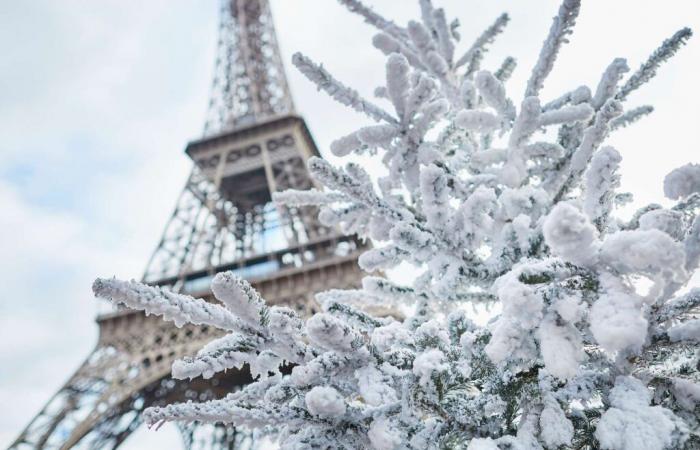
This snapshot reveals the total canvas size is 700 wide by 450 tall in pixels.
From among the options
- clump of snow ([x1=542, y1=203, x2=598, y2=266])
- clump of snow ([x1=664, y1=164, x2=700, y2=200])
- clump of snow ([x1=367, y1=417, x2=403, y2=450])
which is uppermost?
clump of snow ([x1=664, y1=164, x2=700, y2=200])

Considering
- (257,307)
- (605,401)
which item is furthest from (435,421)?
(257,307)

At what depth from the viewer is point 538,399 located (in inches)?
57.1

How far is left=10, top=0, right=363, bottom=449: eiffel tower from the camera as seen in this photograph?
40.5ft

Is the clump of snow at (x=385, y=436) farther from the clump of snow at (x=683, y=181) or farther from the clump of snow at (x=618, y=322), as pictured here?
the clump of snow at (x=683, y=181)

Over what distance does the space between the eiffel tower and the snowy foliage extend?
315 inches

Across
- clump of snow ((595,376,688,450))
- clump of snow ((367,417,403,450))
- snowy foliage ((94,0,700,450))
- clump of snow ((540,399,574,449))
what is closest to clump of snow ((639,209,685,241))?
snowy foliage ((94,0,700,450))

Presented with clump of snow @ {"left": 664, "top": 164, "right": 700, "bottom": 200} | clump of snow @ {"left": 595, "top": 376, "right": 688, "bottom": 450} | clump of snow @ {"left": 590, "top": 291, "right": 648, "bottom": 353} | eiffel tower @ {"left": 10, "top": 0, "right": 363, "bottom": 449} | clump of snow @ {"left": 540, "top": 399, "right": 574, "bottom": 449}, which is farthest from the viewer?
eiffel tower @ {"left": 10, "top": 0, "right": 363, "bottom": 449}

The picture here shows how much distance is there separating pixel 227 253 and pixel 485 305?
1644cm

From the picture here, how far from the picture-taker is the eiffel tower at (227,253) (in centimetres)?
1236

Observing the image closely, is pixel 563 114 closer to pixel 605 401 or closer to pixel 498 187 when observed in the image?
pixel 498 187

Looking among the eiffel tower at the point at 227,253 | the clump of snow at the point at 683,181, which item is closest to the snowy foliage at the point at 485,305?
the clump of snow at the point at 683,181

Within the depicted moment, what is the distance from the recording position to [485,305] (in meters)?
2.35

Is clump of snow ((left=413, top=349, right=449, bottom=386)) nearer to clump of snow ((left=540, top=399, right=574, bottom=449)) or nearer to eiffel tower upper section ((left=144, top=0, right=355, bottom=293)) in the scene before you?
clump of snow ((left=540, top=399, right=574, bottom=449))

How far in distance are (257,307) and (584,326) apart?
91 cm
